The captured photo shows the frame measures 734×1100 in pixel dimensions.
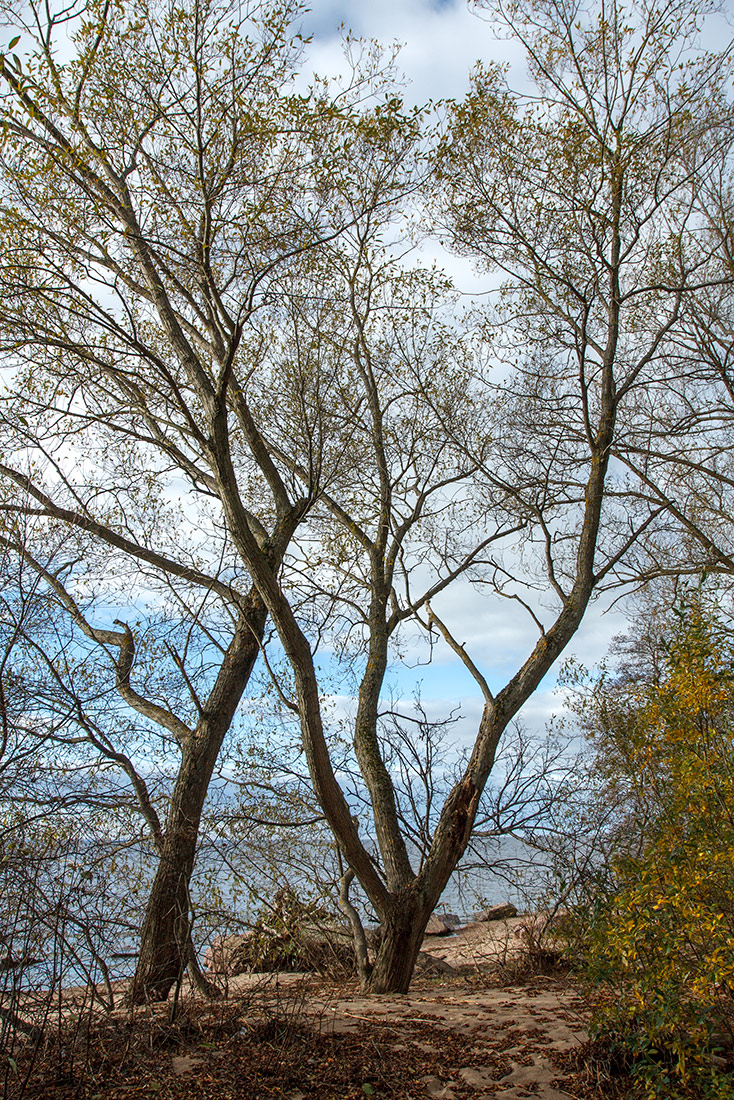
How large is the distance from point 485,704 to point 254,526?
305 centimetres

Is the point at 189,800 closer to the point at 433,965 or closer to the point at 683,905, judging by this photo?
the point at 433,965

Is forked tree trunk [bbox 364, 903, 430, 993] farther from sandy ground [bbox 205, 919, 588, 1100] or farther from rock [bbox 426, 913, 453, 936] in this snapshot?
A: rock [bbox 426, 913, 453, 936]

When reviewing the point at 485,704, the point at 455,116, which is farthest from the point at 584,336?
the point at 485,704

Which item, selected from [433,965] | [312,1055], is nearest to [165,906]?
[312,1055]

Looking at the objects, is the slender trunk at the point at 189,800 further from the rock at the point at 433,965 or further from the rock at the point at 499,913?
the rock at the point at 499,913

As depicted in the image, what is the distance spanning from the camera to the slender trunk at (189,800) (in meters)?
6.12

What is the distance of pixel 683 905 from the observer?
3.33m

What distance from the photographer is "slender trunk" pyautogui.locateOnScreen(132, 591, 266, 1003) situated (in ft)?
20.1

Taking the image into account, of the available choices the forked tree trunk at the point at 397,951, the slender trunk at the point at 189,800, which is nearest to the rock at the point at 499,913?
the forked tree trunk at the point at 397,951

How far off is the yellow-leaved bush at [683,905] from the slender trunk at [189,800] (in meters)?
3.17

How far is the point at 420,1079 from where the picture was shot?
12.5ft

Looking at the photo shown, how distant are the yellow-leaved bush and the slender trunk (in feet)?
10.4

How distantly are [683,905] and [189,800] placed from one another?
489 cm

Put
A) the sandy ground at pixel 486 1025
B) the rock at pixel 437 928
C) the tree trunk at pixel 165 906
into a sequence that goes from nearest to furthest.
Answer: the sandy ground at pixel 486 1025 → the tree trunk at pixel 165 906 → the rock at pixel 437 928
